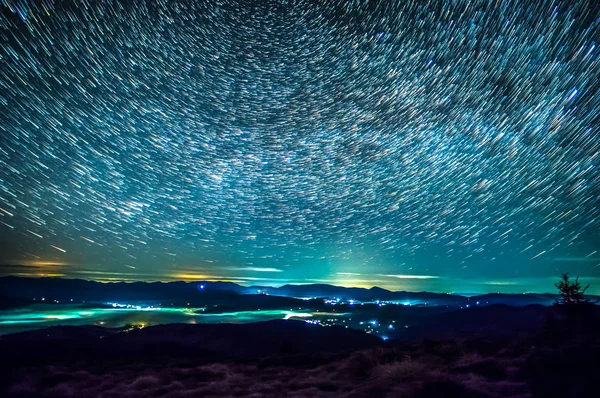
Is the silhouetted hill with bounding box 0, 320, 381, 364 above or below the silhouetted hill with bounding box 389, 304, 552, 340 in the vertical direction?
below

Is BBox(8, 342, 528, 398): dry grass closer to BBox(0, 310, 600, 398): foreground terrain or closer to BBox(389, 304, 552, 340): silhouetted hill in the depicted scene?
BBox(0, 310, 600, 398): foreground terrain

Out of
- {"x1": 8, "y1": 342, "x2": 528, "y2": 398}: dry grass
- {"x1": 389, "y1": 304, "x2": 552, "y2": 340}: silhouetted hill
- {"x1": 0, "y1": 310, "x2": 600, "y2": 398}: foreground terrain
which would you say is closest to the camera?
{"x1": 0, "y1": 310, "x2": 600, "y2": 398}: foreground terrain

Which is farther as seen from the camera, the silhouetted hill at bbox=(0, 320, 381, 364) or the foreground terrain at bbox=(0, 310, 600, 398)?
the silhouetted hill at bbox=(0, 320, 381, 364)

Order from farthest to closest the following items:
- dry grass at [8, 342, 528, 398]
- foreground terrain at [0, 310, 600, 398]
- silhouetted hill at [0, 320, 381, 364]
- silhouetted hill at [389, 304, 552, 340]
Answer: silhouetted hill at [389, 304, 552, 340] → silhouetted hill at [0, 320, 381, 364] → dry grass at [8, 342, 528, 398] → foreground terrain at [0, 310, 600, 398]

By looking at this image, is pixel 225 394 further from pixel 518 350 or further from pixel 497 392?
pixel 518 350

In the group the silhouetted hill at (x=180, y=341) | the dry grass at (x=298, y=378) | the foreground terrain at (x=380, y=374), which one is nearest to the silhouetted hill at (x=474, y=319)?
the silhouetted hill at (x=180, y=341)

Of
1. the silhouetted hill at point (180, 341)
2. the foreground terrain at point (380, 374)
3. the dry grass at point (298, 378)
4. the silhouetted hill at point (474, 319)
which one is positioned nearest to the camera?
the foreground terrain at point (380, 374)

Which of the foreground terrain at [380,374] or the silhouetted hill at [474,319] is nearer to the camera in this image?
the foreground terrain at [380,374]

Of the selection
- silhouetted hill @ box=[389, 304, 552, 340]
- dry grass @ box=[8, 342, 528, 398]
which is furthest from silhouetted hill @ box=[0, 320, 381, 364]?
silhouetted hill @ box=[389, 304, 552, 340]

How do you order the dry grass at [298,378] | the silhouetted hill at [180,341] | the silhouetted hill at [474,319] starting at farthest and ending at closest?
the silhouetted hill at [474,319]
the silhouetted hill at [180,341]
the dry grass at [298,378]

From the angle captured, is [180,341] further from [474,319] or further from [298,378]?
[474,319]

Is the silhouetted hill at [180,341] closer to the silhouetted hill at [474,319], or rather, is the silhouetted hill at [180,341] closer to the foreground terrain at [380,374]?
the foreground terrain at [380,374]

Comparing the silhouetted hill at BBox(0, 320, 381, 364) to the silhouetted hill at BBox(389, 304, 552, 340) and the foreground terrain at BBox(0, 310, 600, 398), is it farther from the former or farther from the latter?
the silhouetted hill at BBox(389, 304, 552, 340)
